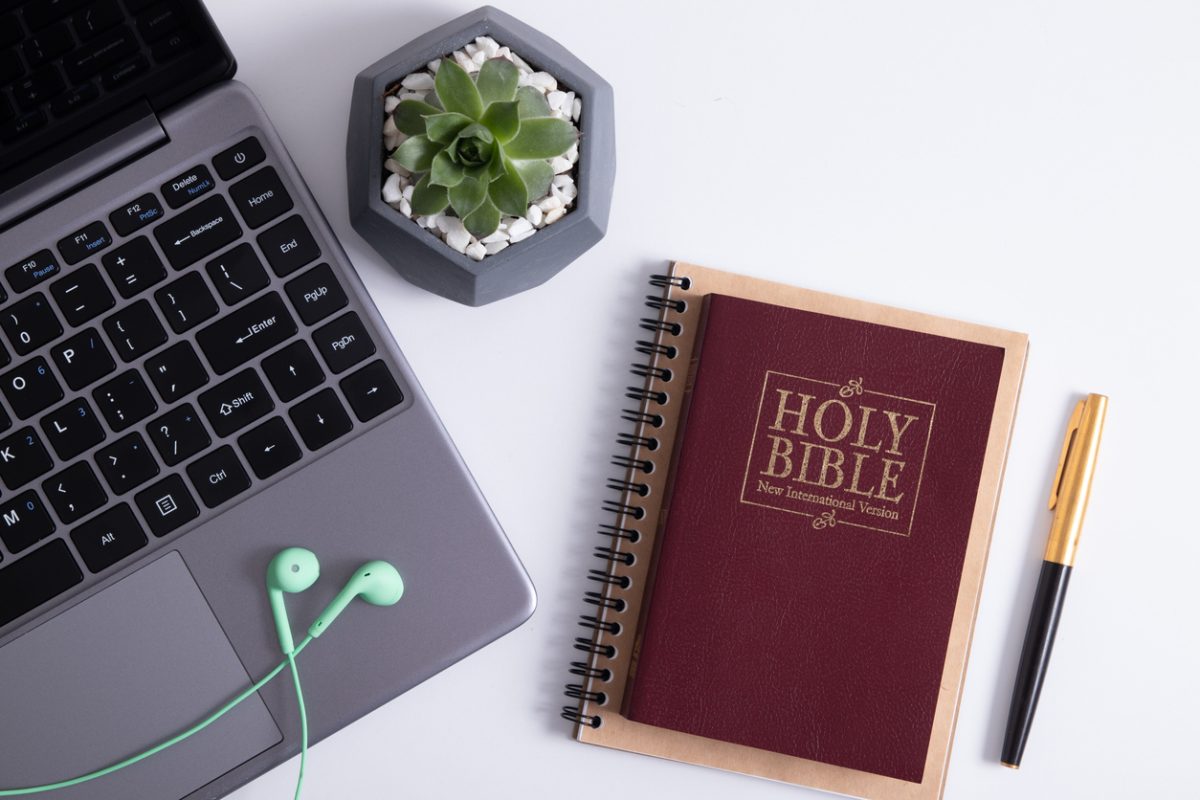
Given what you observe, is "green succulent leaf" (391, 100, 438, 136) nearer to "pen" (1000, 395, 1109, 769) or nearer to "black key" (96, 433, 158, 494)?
"black key" (96, 433, 158, 494)

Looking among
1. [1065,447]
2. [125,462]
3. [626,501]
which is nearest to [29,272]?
[125,462]

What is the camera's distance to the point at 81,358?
1.94 ft

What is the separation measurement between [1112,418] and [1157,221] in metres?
0.16

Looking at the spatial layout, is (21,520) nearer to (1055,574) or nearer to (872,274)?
(872,274)

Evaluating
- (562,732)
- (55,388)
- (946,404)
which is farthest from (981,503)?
(55,388)

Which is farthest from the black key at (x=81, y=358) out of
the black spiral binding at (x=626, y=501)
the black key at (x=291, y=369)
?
the black spiral binding at (x=626, y=501)

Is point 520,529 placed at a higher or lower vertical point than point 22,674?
higher

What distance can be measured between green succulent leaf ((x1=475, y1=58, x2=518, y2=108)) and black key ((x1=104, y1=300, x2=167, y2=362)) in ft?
0.84

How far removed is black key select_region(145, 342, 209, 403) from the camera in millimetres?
594

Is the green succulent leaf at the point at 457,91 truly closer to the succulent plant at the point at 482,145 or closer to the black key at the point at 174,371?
the succulent plant at the point at 482,145

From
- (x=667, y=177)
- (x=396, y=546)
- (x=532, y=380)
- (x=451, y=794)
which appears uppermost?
(x=667, y=177)

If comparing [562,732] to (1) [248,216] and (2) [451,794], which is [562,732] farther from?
(1) [248,216]

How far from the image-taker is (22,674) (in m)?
0.60

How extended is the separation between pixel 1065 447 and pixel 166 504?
66 cm
